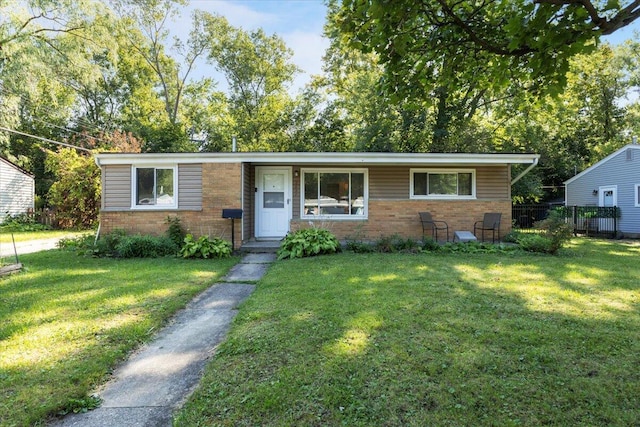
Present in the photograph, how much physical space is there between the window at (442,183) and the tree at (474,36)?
694cm

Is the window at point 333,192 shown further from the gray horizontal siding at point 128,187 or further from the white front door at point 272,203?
the gray horizontal siding at point 128,187

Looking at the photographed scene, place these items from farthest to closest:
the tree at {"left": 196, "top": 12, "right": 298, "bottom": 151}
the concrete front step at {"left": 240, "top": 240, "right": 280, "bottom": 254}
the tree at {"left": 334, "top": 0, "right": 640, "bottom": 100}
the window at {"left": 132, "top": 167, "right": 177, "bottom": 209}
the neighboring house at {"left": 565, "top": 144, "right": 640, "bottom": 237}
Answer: the tree at {"left": 196, "top": 12, "right": 298, "bottom": 151} < the neighboring house at {"left": 565, "top": 144, "right": 640, "bottom": 237} < the window at {"left": 132, "top": 167, "right": 177, "bottom": 209} < the concrete front step at {"left": 240, "top": 240, "right": 280, "bottom": 254} < the tree at {"left": 334, "top": 0, "right": 640, "bottom": 100}

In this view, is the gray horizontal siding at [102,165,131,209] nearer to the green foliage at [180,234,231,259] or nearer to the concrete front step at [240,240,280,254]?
the green foliage at [180,234,231,259]

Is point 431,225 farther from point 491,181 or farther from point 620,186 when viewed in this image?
point 620,186

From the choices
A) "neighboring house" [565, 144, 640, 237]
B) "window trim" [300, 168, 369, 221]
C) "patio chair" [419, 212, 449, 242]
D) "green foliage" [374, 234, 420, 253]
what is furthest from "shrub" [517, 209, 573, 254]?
"neighboring house" [565, 144, 640, 237]

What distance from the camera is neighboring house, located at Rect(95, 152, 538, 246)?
1053cm

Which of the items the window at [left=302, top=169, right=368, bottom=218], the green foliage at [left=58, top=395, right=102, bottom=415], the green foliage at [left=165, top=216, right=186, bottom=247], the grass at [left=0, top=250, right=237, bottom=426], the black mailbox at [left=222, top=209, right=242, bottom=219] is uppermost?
the window at [left=302, top=169, right=368, bottom=218]

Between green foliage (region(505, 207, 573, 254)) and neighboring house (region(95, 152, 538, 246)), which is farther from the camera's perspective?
neighboring house (region(95, 152, 538, 246))

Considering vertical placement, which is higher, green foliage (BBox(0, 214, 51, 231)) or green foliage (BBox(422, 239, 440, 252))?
green foliage (BBox(0, 214, 51, 231))

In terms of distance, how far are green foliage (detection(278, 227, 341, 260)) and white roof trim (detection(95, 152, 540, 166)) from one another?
2304 millimetres

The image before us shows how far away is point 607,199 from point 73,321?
20971 mm

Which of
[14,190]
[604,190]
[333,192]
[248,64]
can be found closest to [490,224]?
[333,192]

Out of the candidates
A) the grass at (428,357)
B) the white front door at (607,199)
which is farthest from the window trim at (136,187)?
the white front door at (607,199)

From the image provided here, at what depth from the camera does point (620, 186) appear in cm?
1616
